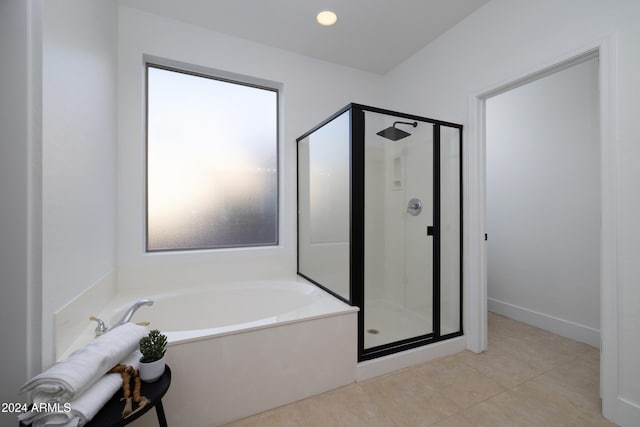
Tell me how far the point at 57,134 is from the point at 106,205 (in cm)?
80

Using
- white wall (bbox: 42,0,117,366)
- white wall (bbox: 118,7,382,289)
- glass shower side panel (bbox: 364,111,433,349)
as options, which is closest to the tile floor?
glass shower side panel (bbox: 364,111,433,349)

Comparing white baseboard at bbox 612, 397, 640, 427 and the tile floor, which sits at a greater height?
white baseboard at bbox 612, 397, 640, 427

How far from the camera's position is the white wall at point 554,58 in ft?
4.29

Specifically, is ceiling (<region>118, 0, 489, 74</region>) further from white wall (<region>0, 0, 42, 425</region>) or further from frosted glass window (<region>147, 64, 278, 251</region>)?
white wall (<region>0, 0, 42, 425</region>)

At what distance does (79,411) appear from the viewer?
815mm

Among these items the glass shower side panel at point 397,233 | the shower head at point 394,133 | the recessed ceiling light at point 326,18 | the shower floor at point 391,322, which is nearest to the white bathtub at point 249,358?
the shower floor at point 391,322

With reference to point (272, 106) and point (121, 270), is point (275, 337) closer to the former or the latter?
point (121, 270)

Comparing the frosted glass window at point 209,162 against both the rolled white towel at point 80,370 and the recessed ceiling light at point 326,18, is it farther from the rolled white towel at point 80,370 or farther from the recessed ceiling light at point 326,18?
the rolled white towel at point 80,370

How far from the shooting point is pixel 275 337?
58.6 inches

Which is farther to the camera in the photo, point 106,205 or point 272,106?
point 272,106

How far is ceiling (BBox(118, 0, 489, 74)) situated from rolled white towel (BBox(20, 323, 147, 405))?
229cm

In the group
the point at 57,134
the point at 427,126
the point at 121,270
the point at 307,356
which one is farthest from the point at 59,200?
the point at 427,126

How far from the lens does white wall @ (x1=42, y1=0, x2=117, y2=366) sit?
3.51ft

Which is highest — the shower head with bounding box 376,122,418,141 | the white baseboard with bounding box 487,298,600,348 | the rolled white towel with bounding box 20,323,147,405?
the shower head with bounding box 376,122,418,141
